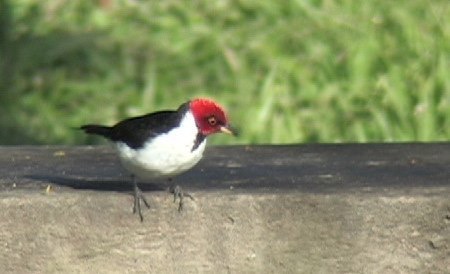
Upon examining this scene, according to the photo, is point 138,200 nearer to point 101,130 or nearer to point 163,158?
point 163,158

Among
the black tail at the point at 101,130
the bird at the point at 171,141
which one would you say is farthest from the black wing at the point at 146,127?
the black tail at the point at 101,130

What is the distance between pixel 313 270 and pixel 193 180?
2.10ft

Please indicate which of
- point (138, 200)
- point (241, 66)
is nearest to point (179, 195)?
point (138, 200)

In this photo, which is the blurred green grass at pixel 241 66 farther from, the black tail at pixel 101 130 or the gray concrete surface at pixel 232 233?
the gray concrete surface at pixel 232 233

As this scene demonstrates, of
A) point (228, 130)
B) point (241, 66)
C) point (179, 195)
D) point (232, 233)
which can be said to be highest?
point (228, 130)

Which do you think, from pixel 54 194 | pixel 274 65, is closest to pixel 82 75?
pixel 274 65

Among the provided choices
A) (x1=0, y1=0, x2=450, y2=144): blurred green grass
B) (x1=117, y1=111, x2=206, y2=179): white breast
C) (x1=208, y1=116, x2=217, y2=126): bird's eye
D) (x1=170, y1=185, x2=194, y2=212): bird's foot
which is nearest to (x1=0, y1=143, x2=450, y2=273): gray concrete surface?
(x1=170, y1=185, x2=194, y2=212): bird's foot

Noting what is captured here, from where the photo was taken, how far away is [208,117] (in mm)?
4484

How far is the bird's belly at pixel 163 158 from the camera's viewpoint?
4.41 metres

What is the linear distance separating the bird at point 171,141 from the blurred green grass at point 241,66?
9.70 feet

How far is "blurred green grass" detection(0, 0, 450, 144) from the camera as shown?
769 cm

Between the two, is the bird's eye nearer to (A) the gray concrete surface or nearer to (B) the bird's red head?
(B) the bird's red head

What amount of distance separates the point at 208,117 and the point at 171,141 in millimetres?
144

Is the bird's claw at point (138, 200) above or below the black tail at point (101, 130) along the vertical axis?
below
